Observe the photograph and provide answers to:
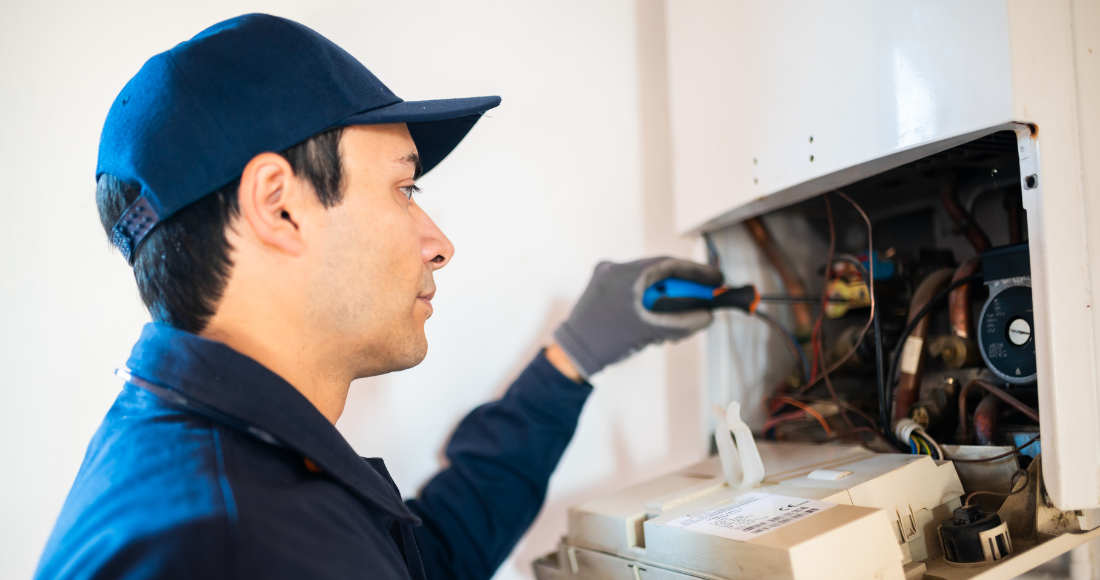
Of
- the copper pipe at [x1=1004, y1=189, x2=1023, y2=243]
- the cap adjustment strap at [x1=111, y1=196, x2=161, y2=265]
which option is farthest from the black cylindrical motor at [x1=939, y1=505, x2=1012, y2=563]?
the cap adjustment strap at [x1=111, y1=196, x2=161, y2=265]

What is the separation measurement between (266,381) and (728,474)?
1.83 feet

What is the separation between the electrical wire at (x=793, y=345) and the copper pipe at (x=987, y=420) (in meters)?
0.28

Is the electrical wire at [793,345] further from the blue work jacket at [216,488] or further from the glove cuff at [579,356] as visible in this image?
the blue work jacket at [216,488]

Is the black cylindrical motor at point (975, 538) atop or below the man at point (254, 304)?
below

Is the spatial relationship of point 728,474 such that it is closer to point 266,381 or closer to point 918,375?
point 918,375

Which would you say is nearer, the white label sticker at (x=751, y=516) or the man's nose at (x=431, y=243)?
the white label sticker at (x=751, y=516)

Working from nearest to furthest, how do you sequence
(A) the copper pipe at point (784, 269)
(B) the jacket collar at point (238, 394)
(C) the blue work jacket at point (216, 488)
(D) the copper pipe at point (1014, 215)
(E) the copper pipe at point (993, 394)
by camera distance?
1. (C) the blue work jacket at point (216, 488)
2. (B) the jacket collar at point (238, 394)
3. (E) the copper pipe at point (993, 394)
4. (D) the copper pipe at point (1014, 215)
5. (A) the copper pipe at point (784, 269)

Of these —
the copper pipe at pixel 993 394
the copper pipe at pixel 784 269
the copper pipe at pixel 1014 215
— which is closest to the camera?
the copper pipe at pixel 993 394

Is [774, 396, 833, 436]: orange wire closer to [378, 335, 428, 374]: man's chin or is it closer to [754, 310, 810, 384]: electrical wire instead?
[754, 310, 810, 384]: electrical wire

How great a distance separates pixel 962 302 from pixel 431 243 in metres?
0.71

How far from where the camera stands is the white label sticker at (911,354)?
908mm

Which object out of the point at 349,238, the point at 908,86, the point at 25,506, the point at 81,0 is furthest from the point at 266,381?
the point at 908,86

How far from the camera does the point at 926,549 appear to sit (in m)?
0.71

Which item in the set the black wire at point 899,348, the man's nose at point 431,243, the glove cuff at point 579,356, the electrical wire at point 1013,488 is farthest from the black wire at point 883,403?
the man's nose at point 431,243
